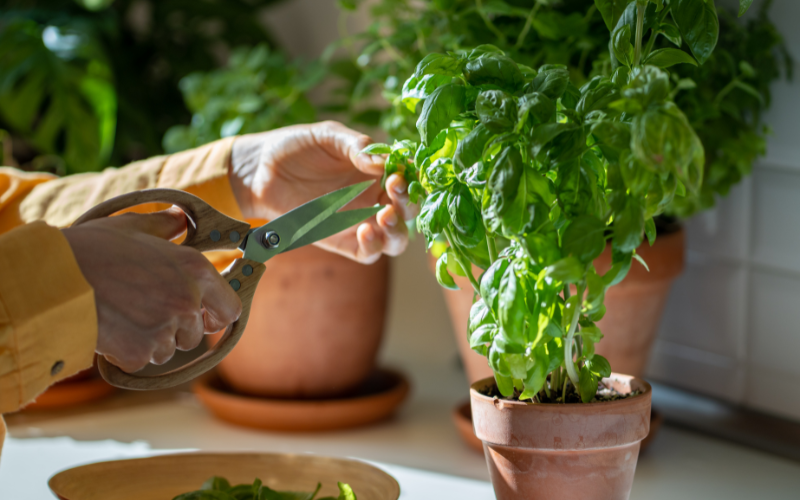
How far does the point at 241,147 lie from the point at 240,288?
281 mm

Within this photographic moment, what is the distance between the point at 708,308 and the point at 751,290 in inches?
3.0

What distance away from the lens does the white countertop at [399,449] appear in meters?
0.82

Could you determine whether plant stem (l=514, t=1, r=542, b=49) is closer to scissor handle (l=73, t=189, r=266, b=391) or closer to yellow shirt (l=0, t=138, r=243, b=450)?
scissor handle (l=73, t=189, r=266, b=391)

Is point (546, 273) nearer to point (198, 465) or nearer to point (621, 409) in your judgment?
point (621, 409)

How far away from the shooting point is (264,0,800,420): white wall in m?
0.92

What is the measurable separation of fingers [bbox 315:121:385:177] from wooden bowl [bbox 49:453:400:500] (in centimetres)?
30

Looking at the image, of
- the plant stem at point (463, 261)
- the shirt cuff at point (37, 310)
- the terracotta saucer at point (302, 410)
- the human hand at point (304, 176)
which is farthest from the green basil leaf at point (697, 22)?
the terracotta saucer at point (302, 410)

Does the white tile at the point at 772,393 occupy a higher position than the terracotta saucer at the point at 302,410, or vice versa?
the white tile at the point at 772,393

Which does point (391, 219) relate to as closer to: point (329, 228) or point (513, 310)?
point (329, 228)

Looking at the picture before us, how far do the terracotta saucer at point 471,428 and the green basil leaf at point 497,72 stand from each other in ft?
1.72

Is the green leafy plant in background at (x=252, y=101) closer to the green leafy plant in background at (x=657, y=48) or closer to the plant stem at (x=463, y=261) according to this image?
the green leafy plant in background at (x=657, y=48)

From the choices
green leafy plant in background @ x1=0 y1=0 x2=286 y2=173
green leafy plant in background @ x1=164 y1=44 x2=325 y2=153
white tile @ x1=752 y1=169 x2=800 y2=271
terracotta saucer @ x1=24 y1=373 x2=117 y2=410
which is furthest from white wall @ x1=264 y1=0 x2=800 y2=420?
green leafy plant in background @ x1=0 y1=0 x2=286 y2=173

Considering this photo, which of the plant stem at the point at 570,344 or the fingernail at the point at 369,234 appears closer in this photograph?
the plant stem at the point at 570,344

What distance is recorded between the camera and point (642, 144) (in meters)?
0.43
